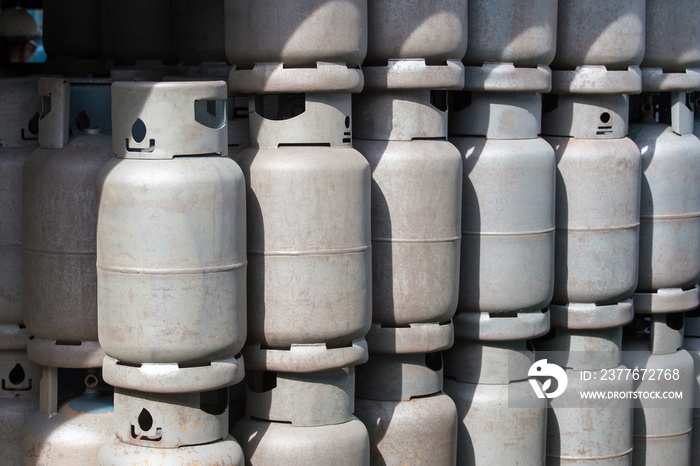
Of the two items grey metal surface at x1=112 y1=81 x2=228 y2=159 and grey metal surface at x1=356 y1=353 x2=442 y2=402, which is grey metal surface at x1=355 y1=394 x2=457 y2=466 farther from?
grey metal surface at x1=112 y1=81 x2=228 y2=159

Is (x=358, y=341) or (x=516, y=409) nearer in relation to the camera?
(x=358, y=341)

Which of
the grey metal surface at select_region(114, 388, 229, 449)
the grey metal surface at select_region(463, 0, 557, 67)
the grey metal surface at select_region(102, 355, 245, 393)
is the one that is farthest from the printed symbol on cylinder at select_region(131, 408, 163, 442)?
the grey metal surface at select_region(463, 0, 557, 67)

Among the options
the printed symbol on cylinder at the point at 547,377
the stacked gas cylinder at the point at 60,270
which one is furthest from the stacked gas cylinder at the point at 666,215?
the stacked gas cylinder at the point at 60,270

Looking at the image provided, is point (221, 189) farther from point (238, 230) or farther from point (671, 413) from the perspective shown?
point (671, 413)

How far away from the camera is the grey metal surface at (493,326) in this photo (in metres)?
7.16

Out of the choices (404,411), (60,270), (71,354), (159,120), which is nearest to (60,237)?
(60,270)

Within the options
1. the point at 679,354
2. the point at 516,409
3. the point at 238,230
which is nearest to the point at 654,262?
the point at 679,354

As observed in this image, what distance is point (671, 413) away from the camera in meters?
8.46

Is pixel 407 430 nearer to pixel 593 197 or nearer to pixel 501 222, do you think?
pixel 501 222

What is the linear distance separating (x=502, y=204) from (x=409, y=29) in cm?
126

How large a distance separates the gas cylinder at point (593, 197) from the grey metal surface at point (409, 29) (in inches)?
59.8

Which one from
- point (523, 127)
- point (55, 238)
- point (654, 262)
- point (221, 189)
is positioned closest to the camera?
point (221, 189)

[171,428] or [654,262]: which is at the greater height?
[654,262]

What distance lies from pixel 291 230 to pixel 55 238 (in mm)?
1154
